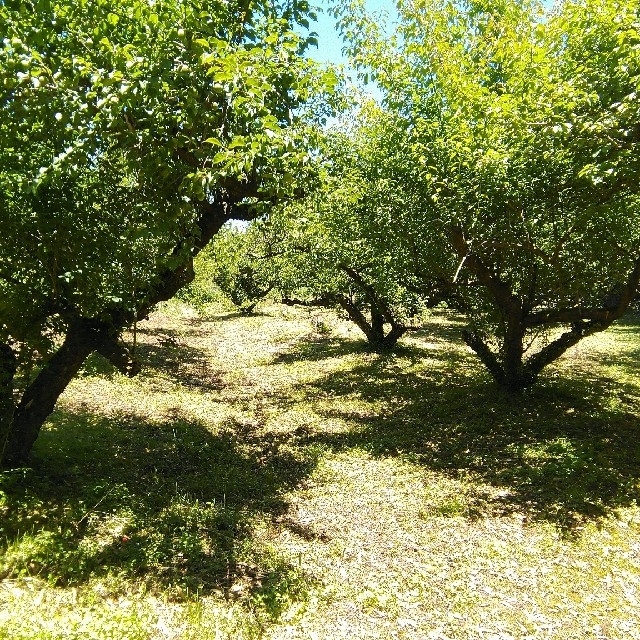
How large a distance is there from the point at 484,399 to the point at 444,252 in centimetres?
479

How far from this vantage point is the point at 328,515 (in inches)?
346

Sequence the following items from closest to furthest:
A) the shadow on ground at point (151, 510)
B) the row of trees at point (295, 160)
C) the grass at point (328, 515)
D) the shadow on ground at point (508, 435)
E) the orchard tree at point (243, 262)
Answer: the row of trees at point (295, 160) → the grass at point (328, 515) → the shadow on ground at point (151, 510) → the shadow on ground at point (508, 435) → the orchard tree at point (243, 262)

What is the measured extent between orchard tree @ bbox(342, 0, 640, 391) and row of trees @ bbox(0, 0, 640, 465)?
0.06 meters

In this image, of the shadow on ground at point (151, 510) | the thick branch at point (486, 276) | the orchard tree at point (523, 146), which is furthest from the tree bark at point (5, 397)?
the thick branch at point (486, 276)

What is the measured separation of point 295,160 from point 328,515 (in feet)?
21.3

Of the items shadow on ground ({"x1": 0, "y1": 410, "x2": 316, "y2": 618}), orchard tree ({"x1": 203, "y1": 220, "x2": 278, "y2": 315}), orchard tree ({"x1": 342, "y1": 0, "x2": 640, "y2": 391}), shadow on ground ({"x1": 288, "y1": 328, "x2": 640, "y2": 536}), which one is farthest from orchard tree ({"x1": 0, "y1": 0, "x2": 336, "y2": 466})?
shadow on ground ({"x1": 288, "y1": 328, "x2": 640, "y2": 536})

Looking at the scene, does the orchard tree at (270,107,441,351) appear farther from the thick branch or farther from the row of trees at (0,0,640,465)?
the thick branch

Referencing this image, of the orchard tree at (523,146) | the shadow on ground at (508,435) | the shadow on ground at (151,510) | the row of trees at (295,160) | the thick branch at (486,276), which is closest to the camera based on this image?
the row of trees at (295,160)

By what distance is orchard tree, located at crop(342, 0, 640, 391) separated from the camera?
26.6 ft

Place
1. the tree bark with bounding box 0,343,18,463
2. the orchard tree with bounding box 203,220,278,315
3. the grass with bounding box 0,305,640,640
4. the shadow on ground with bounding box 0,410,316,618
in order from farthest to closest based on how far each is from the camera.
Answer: the orchard tree with bounding box 203,220,278,315 → the tree bark with bounding box 0,343,18,463 → the shadow on ground with bounding box 0,410,316,618 → the grass with bounding box 0,305,640,640

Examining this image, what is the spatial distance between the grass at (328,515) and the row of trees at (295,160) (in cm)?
201

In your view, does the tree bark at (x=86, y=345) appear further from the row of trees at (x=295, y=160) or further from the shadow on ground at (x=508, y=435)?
the shadow on ground at (x=508, y=435)

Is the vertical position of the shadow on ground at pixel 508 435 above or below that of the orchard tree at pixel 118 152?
below

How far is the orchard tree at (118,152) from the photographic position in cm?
479
